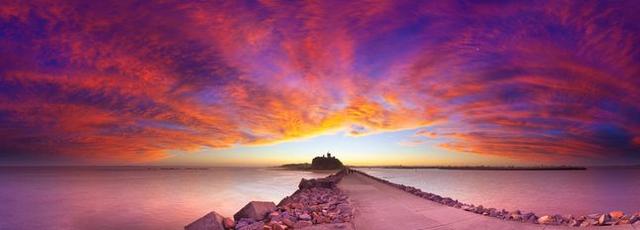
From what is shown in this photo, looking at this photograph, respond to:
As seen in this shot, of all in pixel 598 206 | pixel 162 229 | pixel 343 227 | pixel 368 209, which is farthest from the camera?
pixel 598 206

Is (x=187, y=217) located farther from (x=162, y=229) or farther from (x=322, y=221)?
(x=322, y=221)

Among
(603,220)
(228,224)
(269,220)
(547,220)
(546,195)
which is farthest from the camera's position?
(546,195)

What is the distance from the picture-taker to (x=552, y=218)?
10.9m

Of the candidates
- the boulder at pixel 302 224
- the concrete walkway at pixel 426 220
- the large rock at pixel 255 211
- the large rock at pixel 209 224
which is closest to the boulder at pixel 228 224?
the large rock at pixel 209 224

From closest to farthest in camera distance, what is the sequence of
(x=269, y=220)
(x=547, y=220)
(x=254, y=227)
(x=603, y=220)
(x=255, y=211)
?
(x=603, y=220) → (x=254, y=227) → (x=547, y=220) → (x=269, y=220) → (x=255, y=211)

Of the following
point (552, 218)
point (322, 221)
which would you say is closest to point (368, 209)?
point (322, 221)

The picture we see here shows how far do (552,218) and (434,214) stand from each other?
3.14 m

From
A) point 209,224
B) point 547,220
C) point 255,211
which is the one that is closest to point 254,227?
point 209,224

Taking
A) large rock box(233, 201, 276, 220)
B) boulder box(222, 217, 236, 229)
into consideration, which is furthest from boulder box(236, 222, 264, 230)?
large rock box(233, 201, 276, 220)

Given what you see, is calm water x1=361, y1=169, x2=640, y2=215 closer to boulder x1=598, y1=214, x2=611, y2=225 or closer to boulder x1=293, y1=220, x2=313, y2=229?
boulder x1=598, y1=214, x2=611, y2=225

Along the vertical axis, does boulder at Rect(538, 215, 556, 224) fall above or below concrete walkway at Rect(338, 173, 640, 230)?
above

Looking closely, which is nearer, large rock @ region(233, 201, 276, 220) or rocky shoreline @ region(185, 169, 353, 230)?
rocky shoreline @ region(185, 169, 353, 230)

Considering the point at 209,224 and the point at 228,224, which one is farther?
the point at 228,224

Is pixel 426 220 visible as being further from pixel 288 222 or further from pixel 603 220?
pixel 603 220
